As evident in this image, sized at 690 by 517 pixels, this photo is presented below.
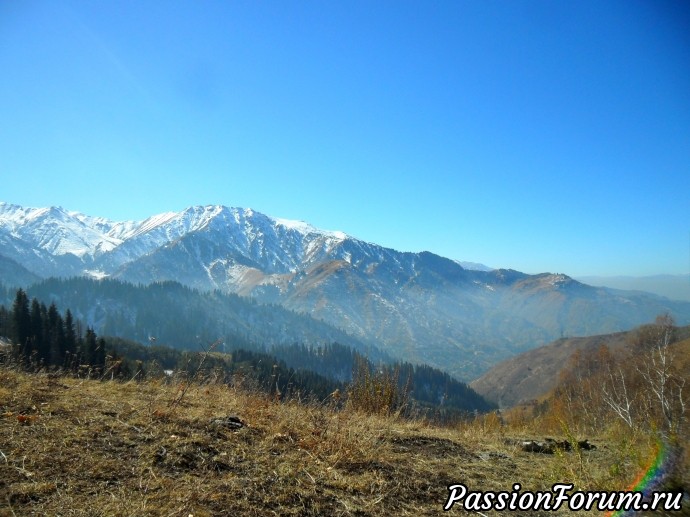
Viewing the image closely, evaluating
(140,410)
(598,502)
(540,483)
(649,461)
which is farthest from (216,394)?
(649,461)

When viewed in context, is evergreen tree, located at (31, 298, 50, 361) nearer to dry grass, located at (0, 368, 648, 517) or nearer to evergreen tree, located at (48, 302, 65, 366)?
evergreen tree, located at (48, 302, 65, 366)

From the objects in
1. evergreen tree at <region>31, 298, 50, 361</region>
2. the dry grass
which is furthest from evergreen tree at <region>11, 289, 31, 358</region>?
the dry grass

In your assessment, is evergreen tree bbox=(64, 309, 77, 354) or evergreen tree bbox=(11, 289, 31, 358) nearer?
evergreen tree bbox=(64, 309, 77, 354)

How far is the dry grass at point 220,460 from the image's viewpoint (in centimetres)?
375

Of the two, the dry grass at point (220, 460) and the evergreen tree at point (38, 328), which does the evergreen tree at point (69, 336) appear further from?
the dry grass at point (220, 460)

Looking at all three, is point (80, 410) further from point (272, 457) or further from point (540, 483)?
point (540, 483)

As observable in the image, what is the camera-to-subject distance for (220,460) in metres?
4.72

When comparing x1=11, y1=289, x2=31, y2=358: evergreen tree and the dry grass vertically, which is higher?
the dry grass

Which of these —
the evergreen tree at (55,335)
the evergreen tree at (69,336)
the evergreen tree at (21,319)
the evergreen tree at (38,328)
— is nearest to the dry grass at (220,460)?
the evergreen tree at (55,335)

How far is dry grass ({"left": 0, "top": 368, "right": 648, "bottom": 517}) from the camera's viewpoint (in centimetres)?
375

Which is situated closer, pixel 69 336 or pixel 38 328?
pixel 38 328

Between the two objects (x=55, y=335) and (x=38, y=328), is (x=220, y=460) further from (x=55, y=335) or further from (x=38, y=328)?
(x=38, y=328)

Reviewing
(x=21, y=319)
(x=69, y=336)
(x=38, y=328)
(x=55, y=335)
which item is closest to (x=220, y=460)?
(x=55, y=335)

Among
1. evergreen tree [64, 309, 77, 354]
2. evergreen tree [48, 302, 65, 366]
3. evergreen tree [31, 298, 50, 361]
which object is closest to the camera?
evergreen tree [48, 302, 65, 366]
